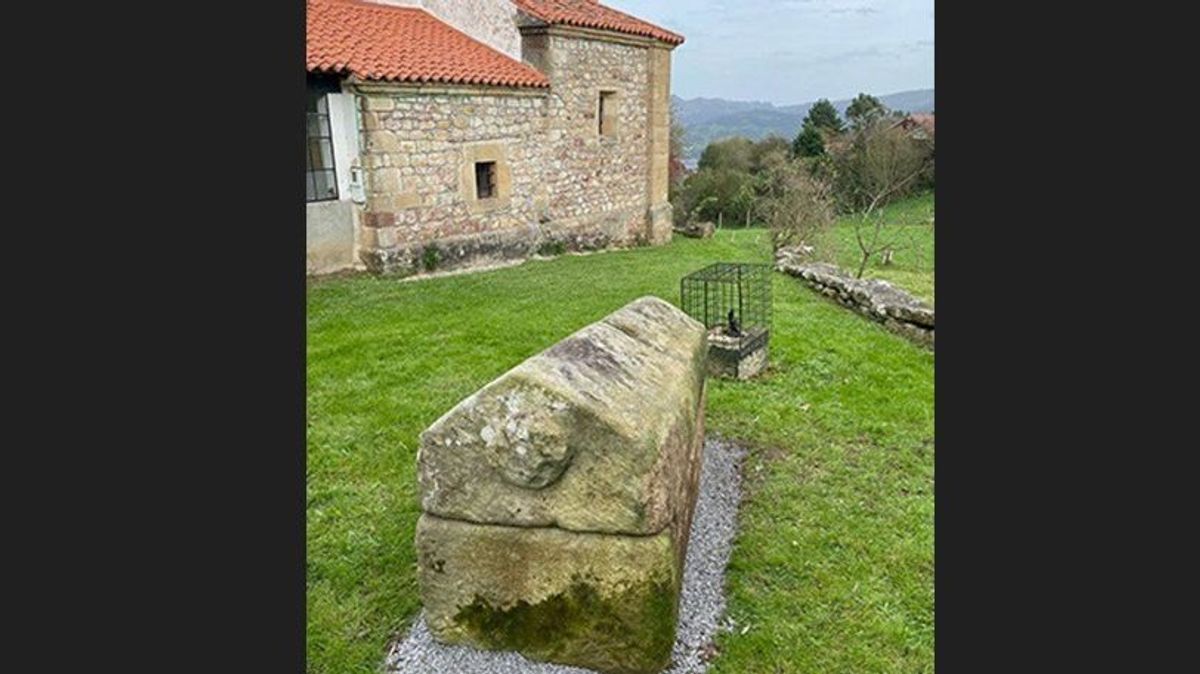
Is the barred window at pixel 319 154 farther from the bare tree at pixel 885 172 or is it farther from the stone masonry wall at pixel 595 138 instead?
the bare tree at pixel 885 172

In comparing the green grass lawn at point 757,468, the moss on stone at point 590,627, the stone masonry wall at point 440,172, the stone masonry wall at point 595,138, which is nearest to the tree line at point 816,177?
the stone masonry wall at point 595,138

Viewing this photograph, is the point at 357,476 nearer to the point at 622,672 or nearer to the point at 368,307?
the point at 622,672

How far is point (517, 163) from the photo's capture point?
13867 mm

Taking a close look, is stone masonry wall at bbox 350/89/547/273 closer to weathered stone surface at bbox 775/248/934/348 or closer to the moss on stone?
weathered stone surface at bbox 775/248/934/348

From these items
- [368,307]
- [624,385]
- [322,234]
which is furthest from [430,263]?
[624,385]

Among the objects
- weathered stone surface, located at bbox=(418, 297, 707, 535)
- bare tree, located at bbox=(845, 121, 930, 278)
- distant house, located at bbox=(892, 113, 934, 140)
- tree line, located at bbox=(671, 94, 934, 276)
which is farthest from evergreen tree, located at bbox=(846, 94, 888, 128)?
weathered stone surface, located at bbox=(418, 297, 707, 535)

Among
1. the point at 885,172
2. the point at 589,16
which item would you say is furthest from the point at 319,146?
the point at 885,172

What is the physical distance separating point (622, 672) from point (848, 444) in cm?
306

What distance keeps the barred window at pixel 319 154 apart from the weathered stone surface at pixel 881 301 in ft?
24.7

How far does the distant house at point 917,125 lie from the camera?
84.6ft

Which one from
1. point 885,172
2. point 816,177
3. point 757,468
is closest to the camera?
point 757,468

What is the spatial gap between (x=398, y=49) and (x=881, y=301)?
326 inches

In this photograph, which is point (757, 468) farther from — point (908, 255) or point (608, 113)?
point (908, 255)

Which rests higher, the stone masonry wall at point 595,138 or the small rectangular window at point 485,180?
the stone masonry wall at point 595,138
